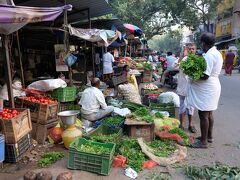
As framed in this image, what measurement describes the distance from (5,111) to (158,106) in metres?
4.01

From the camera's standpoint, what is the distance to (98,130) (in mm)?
5973

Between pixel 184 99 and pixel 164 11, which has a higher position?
pixel 164 11

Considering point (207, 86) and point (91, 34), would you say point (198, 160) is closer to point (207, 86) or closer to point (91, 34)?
point (207, 86)

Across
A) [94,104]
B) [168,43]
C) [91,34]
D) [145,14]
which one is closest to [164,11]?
[145,14]

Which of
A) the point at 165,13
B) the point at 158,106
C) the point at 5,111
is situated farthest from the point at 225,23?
the point at 5,111

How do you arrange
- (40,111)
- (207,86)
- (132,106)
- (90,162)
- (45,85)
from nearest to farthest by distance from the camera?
1. (90,162)
2. (207,86)
3. (40,111)
4. (45,85)
5. (132,106)

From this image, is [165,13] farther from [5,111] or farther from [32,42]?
[5,111]

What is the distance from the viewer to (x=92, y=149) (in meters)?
4.69

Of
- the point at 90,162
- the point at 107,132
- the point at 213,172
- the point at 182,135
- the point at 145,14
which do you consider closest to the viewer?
the point at 213,172

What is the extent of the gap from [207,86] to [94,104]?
256 cm

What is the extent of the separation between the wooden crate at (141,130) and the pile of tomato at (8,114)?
7.29ft

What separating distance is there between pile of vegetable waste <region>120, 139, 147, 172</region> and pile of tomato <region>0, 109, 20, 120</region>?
6.72 ft

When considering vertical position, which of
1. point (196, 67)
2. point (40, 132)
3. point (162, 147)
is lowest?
point (162, 147)

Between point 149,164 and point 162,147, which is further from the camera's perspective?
point 162,147
